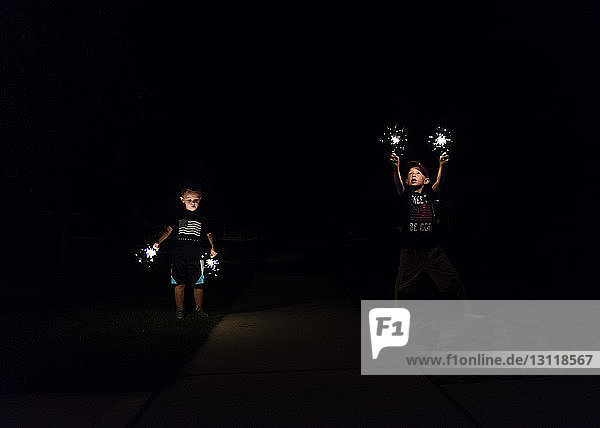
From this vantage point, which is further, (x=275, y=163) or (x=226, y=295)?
(x=275, y=163)

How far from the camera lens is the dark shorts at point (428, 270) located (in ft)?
28.2

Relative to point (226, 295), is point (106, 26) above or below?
above

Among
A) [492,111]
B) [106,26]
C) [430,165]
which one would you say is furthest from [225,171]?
[106,26]

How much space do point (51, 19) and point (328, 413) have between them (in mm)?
12971

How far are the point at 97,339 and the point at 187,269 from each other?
2232mm

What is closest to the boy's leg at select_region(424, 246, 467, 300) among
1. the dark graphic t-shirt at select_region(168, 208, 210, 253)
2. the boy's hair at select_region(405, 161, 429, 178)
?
the boy's hair at select_region(405, 161, 429, 178)

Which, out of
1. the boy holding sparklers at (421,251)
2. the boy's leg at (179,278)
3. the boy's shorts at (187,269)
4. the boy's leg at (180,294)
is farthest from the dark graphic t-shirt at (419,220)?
the boy's leg at (180,294)

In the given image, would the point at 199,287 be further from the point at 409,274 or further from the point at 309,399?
the point at 309,399

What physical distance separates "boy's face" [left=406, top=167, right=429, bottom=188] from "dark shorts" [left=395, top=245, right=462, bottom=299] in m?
0.85

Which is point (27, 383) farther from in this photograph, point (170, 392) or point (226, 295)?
point (226, 295)

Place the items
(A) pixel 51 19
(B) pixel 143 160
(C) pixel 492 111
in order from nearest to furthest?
(A) pixel 51 19 → (B) pixel 143 160 → (C) pixel 492 111

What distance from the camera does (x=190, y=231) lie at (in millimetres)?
11531

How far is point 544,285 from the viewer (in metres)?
17.6

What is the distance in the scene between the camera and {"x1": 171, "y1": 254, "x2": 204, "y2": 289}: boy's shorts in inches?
455
